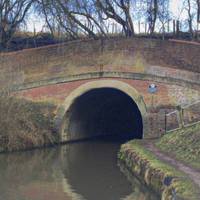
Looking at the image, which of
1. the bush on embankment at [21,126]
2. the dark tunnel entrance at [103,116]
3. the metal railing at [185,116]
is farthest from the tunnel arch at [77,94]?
the metal railing at [185,116]

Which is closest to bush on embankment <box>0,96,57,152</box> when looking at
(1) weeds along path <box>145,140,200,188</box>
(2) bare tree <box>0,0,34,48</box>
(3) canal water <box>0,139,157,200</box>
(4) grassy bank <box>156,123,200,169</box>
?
(3) canal water <box>0,139,157,200</box>

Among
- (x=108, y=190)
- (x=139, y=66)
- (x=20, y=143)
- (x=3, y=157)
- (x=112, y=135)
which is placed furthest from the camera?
(x=112, y=135)

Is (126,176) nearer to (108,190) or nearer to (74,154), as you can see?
(108,190)

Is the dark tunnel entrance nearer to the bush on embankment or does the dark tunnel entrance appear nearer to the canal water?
the bush on embankment

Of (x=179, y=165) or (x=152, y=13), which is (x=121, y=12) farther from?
(x=179, y=165)

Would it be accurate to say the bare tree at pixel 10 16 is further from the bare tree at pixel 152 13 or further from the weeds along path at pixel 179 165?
the weeds along path at pixel 179 165

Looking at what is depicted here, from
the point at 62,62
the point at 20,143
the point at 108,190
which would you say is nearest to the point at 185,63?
the point at 62,62

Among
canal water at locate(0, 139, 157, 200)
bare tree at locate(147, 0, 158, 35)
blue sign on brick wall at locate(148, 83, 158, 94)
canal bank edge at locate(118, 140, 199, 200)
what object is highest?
bare tree at locate(147, 0, 158, 35)

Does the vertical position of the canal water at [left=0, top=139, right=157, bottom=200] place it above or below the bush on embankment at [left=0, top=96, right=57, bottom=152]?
below

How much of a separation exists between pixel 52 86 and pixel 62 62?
986mm

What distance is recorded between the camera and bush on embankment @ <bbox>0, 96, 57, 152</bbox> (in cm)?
1725

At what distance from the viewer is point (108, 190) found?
1170 cm

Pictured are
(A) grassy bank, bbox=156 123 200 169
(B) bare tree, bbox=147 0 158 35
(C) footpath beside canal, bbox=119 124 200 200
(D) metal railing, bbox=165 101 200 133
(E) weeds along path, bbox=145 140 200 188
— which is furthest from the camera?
(B) bare tree, bbox=147 0 158 35

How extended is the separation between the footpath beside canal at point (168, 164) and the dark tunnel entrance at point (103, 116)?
5.93 metres
